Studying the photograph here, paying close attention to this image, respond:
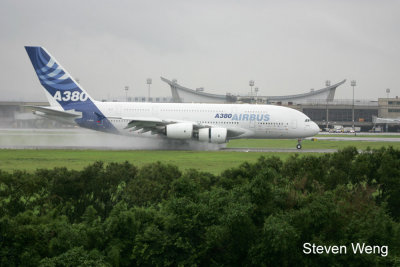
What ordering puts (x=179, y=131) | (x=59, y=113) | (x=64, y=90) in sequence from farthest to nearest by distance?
(x=64, y=90)
(x=59, y=113)
(x=179, y=131)

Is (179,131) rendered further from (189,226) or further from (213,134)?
(189,226)

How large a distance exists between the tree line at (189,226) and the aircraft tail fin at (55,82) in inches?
1088

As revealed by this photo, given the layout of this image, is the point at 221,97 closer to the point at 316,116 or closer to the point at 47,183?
the point at 316,116

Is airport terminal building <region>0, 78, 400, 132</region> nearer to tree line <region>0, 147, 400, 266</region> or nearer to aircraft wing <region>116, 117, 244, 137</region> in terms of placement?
aircraft wing <region>116, 117, 244, 137</region>

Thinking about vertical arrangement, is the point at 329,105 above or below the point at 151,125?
above

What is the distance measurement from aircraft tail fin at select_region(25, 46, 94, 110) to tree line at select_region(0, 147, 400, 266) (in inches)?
1088

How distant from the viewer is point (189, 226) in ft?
36.8

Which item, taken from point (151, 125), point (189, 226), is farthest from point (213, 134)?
point (189, 226)

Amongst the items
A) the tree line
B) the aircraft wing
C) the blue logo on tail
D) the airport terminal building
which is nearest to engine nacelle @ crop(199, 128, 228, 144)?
the aircraft wing

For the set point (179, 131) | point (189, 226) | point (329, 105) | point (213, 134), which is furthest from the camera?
point (329, 105)

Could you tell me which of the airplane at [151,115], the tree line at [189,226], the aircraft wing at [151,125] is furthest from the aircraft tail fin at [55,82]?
the tree line at [189,226]

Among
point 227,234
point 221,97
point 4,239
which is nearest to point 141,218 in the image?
point 227,234

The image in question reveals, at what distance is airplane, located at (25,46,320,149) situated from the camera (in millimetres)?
41094

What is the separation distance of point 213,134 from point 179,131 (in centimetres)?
310
